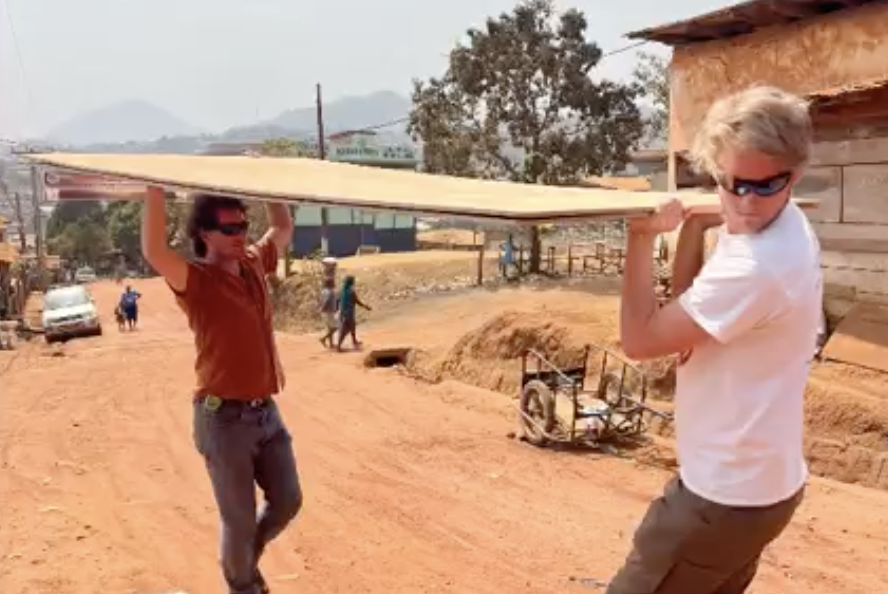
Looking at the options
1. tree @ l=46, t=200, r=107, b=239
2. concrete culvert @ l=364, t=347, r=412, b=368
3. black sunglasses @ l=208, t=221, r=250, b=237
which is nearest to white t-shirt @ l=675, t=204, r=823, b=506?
black sunglasses @ l=208, t=221, r=250, b=237

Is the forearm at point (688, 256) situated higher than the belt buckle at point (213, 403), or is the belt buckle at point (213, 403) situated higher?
the forearm at point (688, 256)

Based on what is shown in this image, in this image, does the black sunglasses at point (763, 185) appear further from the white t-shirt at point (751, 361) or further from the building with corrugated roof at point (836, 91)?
the building with corrugated roof at point (836, 91)

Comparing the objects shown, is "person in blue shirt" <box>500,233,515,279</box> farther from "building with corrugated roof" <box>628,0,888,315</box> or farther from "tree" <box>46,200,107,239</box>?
"tree" <box>46,200,107,239</box>

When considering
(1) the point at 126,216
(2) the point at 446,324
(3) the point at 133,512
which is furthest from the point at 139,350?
(1) the point at 126,216

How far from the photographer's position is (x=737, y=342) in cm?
232

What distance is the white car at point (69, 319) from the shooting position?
28.9m

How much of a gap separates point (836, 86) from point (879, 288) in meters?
2.65

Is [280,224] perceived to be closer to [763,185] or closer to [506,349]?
[763,185]

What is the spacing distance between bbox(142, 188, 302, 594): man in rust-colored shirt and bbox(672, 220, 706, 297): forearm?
1831 mm

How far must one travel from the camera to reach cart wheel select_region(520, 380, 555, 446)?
10.9 meters

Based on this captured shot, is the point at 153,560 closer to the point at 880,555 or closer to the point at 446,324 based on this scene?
the point at 880,555

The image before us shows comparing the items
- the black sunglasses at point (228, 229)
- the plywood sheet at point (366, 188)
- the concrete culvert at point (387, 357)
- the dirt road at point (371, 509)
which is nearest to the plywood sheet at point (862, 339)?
the dirt road at point (371, 509)

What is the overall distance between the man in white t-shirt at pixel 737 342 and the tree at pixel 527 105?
2706 centimetres

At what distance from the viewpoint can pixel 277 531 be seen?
405 cm
